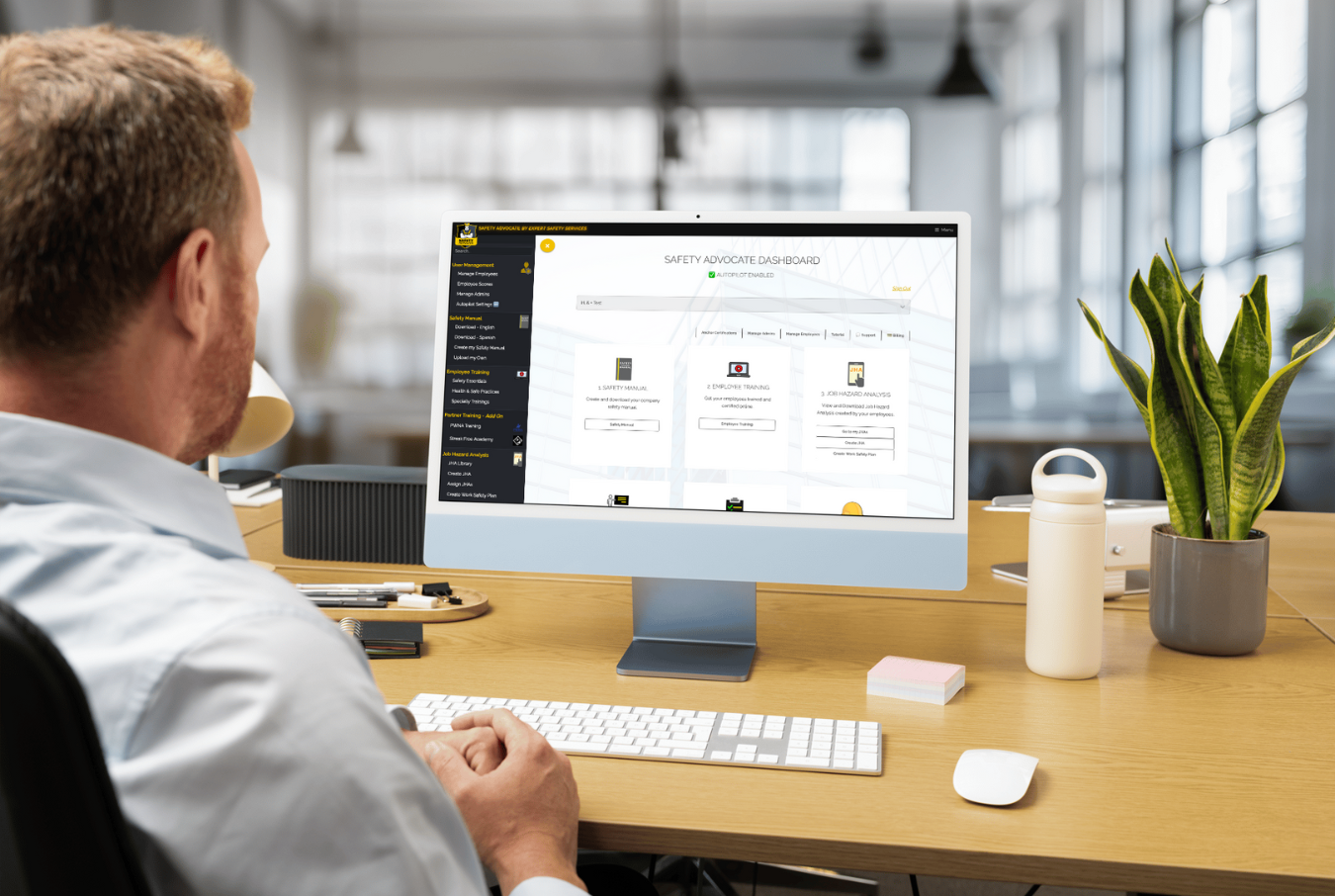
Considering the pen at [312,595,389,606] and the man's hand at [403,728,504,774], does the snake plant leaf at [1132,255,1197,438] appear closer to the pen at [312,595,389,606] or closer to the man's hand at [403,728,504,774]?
the man's hand at [403,728,504,774]

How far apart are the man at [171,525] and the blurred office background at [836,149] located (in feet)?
12.6

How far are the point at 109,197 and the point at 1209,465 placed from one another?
106 centimetres

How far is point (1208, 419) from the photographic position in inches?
42.5

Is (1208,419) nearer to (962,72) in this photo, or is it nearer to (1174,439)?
(1174,439)

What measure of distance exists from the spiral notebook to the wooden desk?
20mm

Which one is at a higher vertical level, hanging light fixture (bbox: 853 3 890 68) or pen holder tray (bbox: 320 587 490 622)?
hanging light fixture (bbox: 853 3 890 68)

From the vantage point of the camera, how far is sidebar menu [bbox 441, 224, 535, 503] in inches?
43.6

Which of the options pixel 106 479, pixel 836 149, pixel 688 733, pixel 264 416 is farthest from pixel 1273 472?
pixel 836 149

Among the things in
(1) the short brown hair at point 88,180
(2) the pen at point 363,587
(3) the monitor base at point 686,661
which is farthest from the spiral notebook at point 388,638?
(1) the short brown hair at point 88,180

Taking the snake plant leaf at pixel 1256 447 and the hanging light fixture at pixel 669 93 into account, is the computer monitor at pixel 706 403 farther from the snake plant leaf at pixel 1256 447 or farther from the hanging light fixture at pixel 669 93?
the hanging light fixture at pixel 669 93

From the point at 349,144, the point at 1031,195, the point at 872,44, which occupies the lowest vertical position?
the point at 1031,195

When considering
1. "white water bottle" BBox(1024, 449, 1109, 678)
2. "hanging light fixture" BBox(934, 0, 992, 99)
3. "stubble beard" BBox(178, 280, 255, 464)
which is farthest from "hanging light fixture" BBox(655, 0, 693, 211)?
"stubble beard" BBox(178, 280, 255, 464)

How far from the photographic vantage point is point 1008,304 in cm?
433

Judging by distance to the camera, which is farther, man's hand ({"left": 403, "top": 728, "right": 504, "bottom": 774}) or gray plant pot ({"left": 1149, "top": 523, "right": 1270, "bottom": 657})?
gray plant pot ({"left": 1149, "top": 523, "right": 1270, "bottom": 657})
